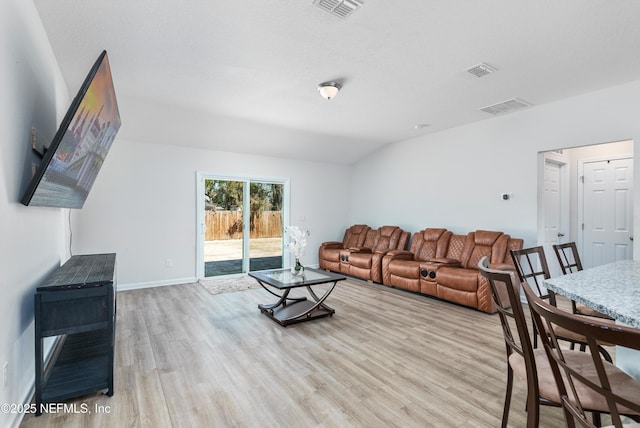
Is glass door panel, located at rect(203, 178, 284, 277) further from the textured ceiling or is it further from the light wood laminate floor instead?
the light wood laminate floor

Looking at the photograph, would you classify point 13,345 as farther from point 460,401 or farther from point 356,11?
point 356,11

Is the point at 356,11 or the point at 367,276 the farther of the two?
the point at 367,276

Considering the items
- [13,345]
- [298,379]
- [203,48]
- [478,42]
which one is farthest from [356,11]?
[13,345]

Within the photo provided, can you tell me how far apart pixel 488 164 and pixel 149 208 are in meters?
5.60

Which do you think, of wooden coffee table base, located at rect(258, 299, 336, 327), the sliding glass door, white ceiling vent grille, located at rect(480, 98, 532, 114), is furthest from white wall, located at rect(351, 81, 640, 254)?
wooden coffee table base, located at rect(258, 299, 336, 327)

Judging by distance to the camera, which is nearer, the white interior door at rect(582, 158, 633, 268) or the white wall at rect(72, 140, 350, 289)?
the white interior door at rect(582, 158, 633, 268)

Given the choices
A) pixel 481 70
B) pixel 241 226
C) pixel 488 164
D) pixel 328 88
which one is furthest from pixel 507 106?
pixel 241 226

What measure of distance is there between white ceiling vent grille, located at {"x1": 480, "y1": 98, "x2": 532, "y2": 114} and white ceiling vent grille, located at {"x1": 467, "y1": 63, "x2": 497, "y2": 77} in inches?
43.9

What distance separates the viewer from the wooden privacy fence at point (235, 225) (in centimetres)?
580

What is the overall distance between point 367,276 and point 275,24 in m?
4.38

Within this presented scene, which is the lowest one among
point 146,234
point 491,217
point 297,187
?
point 146,234


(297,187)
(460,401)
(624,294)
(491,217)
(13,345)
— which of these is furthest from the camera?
(297,187)

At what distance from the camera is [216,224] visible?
5859 millimetres

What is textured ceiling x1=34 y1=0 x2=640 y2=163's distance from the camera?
226 cm
